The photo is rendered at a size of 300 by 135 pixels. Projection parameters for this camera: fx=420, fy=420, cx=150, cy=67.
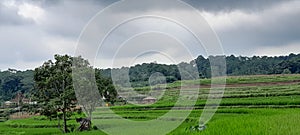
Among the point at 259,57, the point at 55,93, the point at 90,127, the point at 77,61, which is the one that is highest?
the point at 259,57

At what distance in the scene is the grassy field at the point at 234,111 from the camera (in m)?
14.1

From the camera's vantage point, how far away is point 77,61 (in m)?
24.2

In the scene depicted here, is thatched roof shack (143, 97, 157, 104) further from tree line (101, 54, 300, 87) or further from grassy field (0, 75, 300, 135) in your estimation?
tree line (101, 54, 300, 87)

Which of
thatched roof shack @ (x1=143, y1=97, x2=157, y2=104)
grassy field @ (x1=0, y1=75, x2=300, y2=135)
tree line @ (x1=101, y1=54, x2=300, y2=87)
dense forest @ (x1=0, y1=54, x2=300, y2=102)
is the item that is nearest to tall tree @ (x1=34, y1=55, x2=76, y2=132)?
grassy field @ (x1=0, y1=75, x2=300, y2=135)

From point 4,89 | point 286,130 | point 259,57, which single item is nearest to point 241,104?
point 286,130

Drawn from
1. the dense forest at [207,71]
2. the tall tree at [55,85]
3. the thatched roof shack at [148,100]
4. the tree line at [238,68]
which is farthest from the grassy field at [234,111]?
the dense forest at [207,71]

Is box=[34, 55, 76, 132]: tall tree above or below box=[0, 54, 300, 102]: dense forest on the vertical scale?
below

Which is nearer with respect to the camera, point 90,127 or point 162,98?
point 90,127

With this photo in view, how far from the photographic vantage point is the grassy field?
14.1 meters

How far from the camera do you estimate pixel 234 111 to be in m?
25.7

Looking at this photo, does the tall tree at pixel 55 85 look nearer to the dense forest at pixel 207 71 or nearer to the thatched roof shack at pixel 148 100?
the thatched roof shack at pixel 148 100

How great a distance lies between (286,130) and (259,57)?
2997 inches

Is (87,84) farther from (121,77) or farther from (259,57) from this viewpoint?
(259,57)

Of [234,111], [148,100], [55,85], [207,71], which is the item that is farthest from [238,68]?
[55,85]
